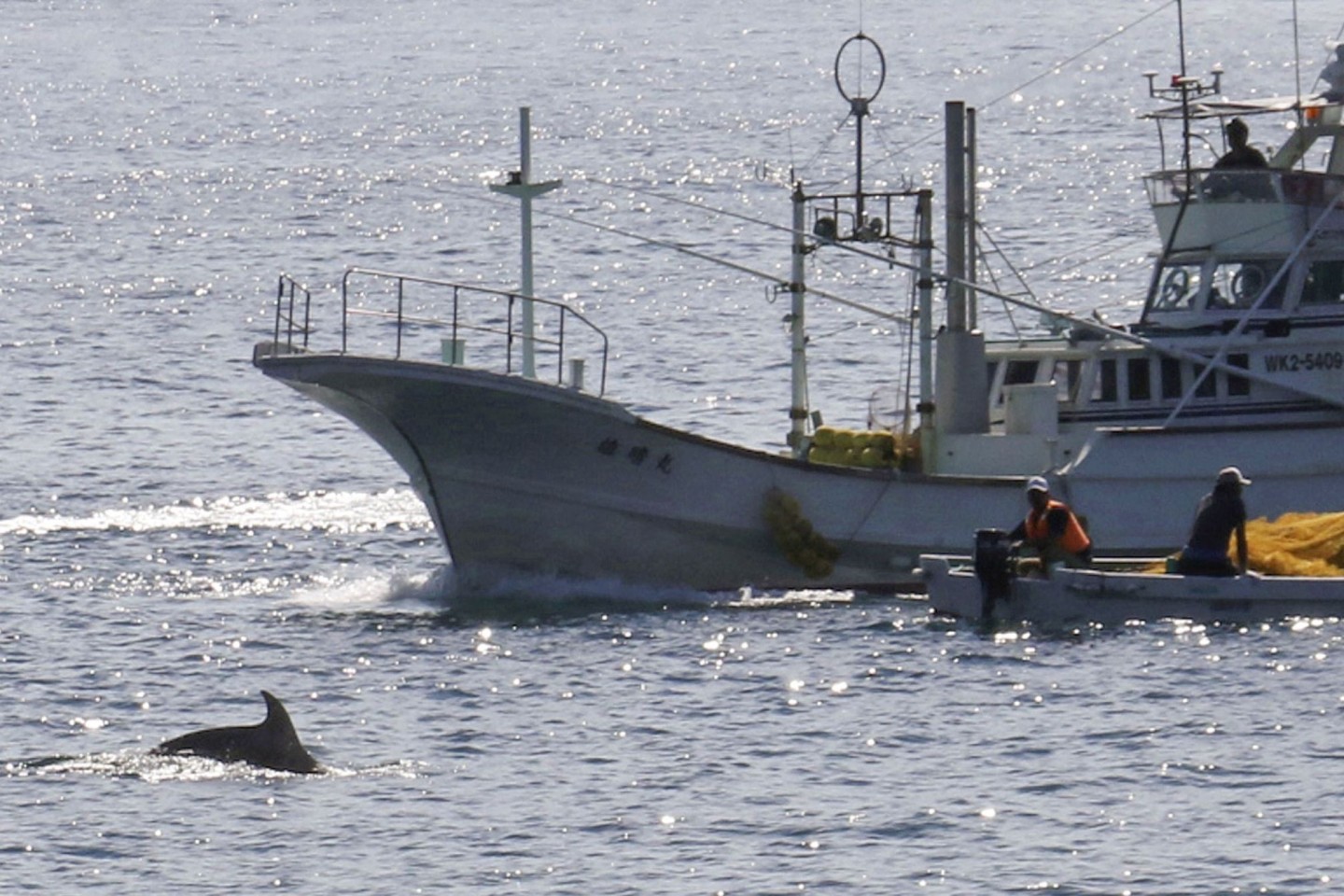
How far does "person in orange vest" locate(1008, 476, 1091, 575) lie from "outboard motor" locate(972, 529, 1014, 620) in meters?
0.32

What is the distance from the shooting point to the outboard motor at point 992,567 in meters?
32.3

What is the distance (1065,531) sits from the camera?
108ft

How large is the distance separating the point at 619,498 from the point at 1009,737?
8260 mm

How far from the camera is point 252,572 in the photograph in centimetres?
3853

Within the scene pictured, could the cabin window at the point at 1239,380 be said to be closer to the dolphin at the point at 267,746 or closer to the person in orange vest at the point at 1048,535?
the person in orange vest at the point at 1048,535

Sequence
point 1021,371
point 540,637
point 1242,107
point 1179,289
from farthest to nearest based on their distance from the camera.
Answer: point 1021,371 → point 1179,289 → point 1242,107 → point 540,637

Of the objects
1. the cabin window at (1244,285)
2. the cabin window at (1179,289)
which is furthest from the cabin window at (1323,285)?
the cabin window at (1179,289)

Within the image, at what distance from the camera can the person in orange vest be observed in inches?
1293

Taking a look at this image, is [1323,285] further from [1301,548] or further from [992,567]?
[992,567]

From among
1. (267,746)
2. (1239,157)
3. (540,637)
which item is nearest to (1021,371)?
(1239,157)

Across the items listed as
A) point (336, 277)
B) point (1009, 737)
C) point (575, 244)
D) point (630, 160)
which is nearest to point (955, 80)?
point (630, 160)

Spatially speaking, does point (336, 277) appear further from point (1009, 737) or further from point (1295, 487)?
point (1009, 737)

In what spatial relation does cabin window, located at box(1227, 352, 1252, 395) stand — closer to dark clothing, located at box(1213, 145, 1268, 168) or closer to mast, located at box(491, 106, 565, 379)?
dark clothing, located at box(1213, 145, 1268, 168)

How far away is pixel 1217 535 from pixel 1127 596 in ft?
3.91
